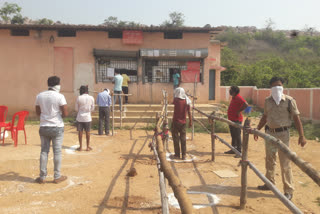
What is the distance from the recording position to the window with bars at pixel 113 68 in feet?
41.8

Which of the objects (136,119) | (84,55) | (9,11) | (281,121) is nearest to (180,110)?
(281,121)

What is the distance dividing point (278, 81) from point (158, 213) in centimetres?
265

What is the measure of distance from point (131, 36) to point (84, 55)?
2307mm

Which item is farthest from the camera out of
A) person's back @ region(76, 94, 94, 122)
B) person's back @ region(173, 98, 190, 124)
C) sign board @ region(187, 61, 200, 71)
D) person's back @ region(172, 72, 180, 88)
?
sign board @ region(187, 61, 200, 71)

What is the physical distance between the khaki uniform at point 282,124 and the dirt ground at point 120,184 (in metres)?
0.35

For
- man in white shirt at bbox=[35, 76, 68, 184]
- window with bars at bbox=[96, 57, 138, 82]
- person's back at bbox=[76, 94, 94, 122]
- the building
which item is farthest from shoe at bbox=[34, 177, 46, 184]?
window with bars at bbox=[96, 57, 138, 82]

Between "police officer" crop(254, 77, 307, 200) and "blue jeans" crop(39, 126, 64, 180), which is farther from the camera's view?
"blue jeans" crop(39, 126, 64, 180)

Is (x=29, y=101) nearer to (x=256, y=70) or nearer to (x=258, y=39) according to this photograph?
(x=256, y=70)

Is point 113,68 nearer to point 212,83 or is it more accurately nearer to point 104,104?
point 104,104

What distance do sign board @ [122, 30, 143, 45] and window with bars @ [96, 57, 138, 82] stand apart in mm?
871

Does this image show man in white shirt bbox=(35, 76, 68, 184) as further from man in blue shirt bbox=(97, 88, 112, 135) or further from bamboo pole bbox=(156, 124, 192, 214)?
man in blue shirt bbox=(97, 88, 112, 135)

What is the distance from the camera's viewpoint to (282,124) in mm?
4113

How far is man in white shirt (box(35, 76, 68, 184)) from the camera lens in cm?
455

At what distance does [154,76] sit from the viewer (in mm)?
13102
